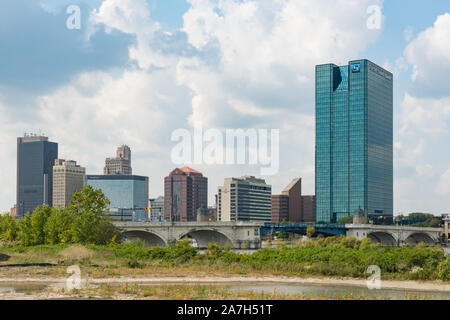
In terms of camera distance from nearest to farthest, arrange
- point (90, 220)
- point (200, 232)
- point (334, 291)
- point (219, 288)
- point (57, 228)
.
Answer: point (219, 288) → point (334, 291) → point (90, 220) → point (57, 228) → point (200, 232)

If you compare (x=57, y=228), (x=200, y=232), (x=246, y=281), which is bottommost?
(x=200, y=232)

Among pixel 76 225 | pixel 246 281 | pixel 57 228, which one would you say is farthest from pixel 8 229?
pixel 246 281

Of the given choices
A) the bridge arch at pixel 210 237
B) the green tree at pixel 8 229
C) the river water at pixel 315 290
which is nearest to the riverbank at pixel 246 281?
the river water at pixel 315 290

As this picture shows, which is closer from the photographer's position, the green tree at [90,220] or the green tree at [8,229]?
the green tree at [90,220]

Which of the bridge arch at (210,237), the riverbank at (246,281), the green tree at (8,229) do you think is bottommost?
the bridge arch at (210,237)

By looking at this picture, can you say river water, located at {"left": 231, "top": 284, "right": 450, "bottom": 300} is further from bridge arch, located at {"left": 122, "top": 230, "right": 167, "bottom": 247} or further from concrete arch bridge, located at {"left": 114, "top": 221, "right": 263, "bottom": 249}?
bridge arch, located at {"left": 122, "top": 230, "right": 167, "bottom": 247}

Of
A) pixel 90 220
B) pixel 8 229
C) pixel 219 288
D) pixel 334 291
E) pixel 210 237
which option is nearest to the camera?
pixel 219 288

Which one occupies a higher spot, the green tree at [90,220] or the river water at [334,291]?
the green tree at [90,220]

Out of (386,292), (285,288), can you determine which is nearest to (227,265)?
(285,288)

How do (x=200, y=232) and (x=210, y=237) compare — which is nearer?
(x=200, y=232)

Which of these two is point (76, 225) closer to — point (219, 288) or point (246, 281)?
point (246, 281)

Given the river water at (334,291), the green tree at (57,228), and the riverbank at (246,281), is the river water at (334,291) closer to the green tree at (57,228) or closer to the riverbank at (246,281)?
the riverbank at (246,281)
